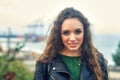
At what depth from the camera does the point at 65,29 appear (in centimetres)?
219

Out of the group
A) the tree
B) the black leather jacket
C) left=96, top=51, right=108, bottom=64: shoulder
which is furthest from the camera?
the tree

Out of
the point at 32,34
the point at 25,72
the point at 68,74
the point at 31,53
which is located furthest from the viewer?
the point at 32,34

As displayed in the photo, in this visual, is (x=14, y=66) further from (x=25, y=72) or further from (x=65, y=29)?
(x=65, y=29)

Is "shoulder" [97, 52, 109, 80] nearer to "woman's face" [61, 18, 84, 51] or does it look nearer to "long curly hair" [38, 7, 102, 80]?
"long curly hair" [38, 7, 102, 80]

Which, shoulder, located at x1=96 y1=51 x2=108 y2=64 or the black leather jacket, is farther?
shoulder, located at x1=96 y1=51 x2=108 y2=64

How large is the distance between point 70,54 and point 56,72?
13 centimetres

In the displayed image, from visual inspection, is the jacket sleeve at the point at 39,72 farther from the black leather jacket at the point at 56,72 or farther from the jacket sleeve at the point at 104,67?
the jacket sleeve at the point at 104,67

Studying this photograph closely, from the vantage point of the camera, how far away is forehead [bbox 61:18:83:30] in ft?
7.13

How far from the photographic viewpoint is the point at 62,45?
7.36 feet

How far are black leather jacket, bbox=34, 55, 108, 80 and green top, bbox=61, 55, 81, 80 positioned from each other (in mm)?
22

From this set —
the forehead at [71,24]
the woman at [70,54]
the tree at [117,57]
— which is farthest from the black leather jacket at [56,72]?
the tree at [117,57]

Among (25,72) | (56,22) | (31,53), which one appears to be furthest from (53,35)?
(31,53)

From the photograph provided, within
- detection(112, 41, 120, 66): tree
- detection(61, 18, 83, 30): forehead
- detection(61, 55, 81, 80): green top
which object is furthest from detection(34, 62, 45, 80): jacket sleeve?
detection(112, 41, 120, 66): tree

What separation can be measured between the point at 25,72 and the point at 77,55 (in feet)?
14.0
